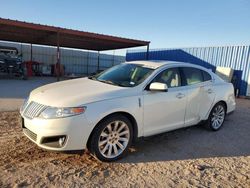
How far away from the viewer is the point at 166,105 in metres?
4.36

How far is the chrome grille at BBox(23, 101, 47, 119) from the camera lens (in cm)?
351

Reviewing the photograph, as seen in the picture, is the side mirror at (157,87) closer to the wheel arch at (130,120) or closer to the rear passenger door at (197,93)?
the wheel arch at (130,120)

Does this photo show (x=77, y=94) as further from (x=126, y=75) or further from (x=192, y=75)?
(x=192, y=75)

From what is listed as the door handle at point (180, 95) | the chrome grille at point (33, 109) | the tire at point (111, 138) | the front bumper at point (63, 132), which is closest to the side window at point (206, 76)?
the door handle at point (180, 95)

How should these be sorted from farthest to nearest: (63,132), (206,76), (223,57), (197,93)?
(223,57) < (206,76) < (197,93) < (63,132)

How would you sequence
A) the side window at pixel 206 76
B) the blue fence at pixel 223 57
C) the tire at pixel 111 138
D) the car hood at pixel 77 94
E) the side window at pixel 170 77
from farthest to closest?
1. the blue fence at pixel 223 57
2. the side window at pixel 206 76
3. the side window at pixel 170 77
4. the tire at pixel 111 138
5. the car hood at pixel 77 94

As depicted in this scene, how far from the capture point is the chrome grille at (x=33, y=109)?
351 cm

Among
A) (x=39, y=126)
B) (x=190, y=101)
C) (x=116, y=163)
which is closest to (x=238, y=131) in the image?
(x=190, y=101)

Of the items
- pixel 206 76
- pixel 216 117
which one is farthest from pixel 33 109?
pixel 216 117

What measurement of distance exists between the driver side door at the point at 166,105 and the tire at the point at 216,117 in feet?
4.03

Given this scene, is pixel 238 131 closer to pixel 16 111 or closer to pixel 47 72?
pixel 16 111

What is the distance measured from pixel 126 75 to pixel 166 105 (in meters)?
0.96

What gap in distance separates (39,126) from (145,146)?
80.8 inches

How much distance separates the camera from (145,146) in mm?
4539
